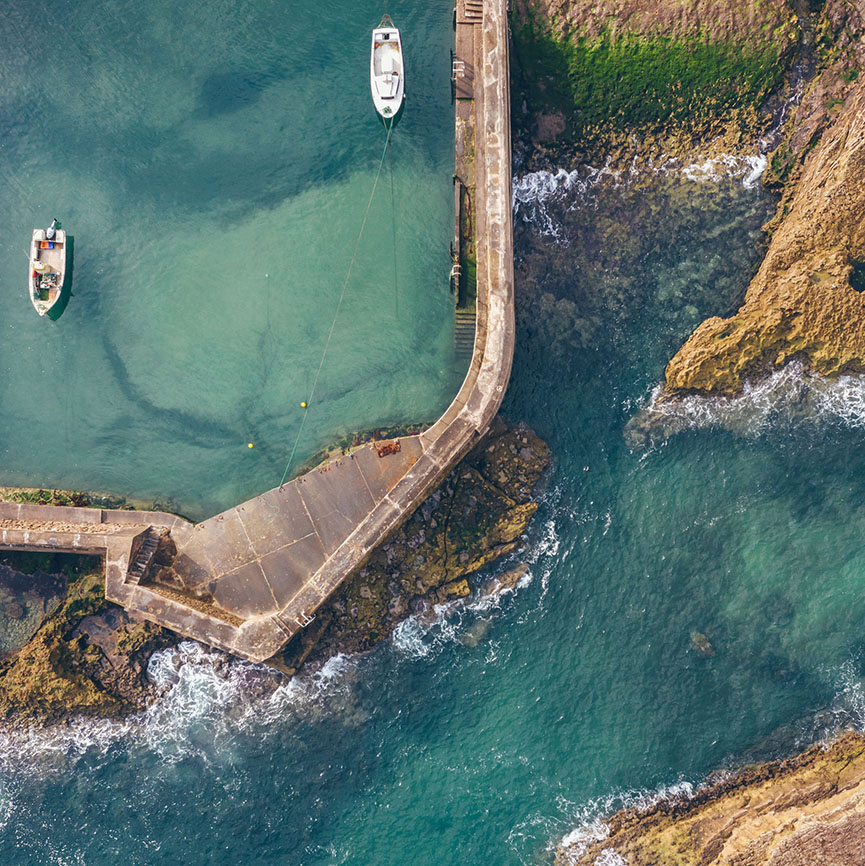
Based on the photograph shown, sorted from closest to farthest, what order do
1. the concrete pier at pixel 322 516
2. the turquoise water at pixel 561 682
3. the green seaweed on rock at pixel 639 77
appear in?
the concrete pier at pixel 322 516, the green seaweed on rock at pixel 639 77, the turquoise water at pixel 561 682

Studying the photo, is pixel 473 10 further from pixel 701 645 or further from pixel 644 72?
pixel 701 645

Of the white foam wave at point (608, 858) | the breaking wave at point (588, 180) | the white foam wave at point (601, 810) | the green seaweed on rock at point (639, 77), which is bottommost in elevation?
the white foam wave at point (608, 858)

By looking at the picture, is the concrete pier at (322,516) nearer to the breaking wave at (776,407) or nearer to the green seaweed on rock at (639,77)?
the green seaweed on rock at (639,77)

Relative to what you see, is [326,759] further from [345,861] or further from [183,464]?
[183,464]

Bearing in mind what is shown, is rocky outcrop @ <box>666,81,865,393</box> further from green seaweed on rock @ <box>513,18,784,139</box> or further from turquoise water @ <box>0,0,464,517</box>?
turquoise water @ <box>0,0,464,517</box>

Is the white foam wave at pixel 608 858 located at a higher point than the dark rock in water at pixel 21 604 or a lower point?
lower

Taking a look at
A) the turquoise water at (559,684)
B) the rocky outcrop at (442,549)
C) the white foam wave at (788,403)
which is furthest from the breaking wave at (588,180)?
the rocky outcrop at (442,549)
